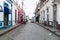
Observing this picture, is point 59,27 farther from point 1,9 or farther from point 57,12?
point 1,9

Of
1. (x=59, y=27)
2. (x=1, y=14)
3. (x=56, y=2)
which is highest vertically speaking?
(x=56, y=2)

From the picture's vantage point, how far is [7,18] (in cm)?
3256

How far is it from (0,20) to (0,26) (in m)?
0.92

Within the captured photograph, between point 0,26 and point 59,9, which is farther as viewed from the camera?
point 59,9

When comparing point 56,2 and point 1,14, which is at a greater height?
point 56,2

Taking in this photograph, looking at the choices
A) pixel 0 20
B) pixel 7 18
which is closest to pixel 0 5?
pixel 0 20

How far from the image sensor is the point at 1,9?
25.6 metres

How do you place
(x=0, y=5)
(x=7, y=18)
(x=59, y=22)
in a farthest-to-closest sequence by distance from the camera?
(x=7, y=18) → (x=59, y=22) → (x=0, y=5)

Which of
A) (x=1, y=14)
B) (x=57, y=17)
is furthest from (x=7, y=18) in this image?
(x=57, y=17)

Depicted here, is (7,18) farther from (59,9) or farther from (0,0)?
(59,9)

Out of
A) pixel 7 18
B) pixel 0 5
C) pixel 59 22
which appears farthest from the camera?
pixel 7 18

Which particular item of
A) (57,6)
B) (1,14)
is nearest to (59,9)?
(57,6)

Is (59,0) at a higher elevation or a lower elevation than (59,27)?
higher

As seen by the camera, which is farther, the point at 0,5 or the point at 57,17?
the point at 57,17
